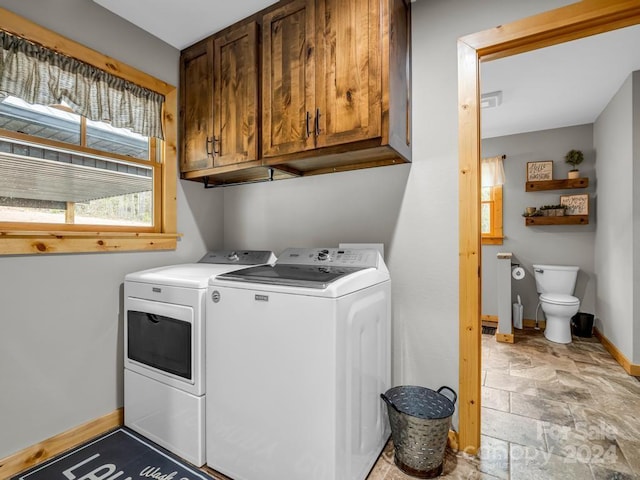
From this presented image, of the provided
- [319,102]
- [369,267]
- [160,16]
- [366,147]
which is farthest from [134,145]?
[369,267]

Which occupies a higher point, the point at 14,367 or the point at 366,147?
the point at 366,147

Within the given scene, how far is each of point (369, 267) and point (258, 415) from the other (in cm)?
88

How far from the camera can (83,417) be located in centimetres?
184

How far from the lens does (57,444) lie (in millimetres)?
1725

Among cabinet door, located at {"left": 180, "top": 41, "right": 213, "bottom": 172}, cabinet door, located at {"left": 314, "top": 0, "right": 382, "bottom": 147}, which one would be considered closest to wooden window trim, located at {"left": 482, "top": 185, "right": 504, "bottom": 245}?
cabinet door, located at {"left": 314, "top": 0, "right": 382, "bottom": 147}

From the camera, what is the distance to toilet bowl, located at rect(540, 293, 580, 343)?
134 inches

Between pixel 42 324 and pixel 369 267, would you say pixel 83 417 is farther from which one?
pixel 369 267

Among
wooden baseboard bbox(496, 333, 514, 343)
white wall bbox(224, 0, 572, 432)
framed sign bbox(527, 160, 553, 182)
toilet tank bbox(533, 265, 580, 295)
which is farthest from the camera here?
framed sign bbox(527, 160, 553, 182)

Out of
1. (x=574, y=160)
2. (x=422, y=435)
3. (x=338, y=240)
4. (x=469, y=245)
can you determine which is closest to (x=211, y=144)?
(x=338, y=240)

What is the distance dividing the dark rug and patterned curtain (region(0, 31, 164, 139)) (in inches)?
72.8

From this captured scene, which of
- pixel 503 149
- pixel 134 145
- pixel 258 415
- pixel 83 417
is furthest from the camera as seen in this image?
pixel 503 149

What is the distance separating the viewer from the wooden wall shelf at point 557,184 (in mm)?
3818

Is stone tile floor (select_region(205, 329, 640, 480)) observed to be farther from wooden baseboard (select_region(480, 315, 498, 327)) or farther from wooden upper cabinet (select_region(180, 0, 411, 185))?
wooden upper cabinet (select_region(180, 0, 411, 185))

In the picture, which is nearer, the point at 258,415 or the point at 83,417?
the point at 258,415
